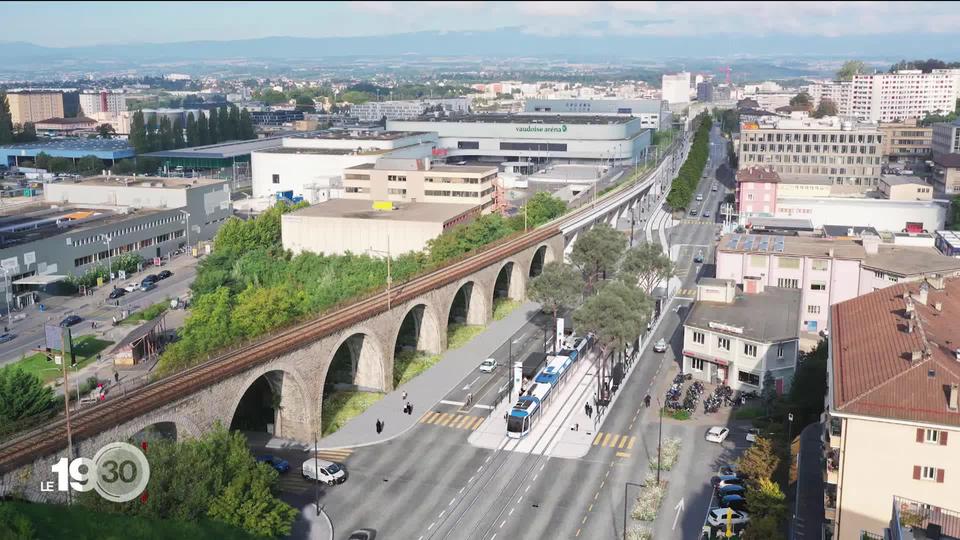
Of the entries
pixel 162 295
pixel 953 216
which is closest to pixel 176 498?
pixel 162 295

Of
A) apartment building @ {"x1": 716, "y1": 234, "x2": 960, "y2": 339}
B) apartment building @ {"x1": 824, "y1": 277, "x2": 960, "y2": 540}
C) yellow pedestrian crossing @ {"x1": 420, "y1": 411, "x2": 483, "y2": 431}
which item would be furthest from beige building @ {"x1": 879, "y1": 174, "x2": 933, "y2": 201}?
apartment building @ {"x1": 824, "y1": 277, "x2": 960, "y2": 540}

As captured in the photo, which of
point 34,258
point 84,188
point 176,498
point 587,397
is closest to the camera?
point 176,498

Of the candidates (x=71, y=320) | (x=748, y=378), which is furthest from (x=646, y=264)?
(x=71, y=320)

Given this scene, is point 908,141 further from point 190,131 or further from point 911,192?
point 190,131

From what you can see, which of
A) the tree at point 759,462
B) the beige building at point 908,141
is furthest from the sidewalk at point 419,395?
the beige building at point 908,141

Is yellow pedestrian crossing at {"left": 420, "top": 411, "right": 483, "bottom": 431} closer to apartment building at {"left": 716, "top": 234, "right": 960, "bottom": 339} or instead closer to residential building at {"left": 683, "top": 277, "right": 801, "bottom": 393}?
residential building at {"left": 683, "top": 277, "right": 801, "bottom": 393}

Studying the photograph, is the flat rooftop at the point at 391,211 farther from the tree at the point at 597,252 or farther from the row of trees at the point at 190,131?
the row of trees at the point at 190,131

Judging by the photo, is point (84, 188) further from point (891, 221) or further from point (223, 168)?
point (891, 221)

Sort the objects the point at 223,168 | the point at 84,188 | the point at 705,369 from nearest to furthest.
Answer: the point at 705,369 < the point at 84,188 < the point at 223,168
